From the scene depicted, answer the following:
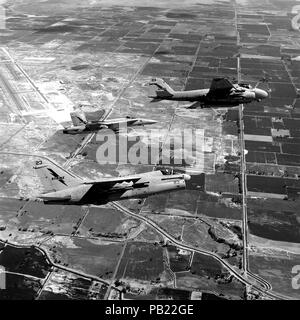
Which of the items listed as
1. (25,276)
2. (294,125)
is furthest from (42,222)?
(294,125)

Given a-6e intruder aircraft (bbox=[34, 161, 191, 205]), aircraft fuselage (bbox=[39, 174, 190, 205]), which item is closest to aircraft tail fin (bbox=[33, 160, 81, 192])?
a-6e intruder aircraft (bbox=[34, 161, 191, 205])

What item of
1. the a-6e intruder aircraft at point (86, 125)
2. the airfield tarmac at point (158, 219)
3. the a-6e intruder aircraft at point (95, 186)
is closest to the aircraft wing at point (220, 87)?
the airfield tarmac at point (158, 219)

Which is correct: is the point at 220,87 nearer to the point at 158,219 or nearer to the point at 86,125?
the point at 86,125

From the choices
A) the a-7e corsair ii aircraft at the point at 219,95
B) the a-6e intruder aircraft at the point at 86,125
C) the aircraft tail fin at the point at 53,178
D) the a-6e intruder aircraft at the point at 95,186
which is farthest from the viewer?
the a-7e corsair ii aircraft at the point at 219,95

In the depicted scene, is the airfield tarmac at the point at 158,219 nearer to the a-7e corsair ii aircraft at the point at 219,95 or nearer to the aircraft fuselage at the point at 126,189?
the aircraft fuselage at the point at 126,189
